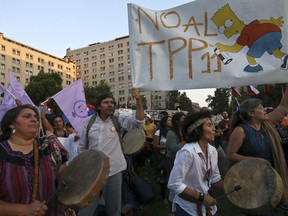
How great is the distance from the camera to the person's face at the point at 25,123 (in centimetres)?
272

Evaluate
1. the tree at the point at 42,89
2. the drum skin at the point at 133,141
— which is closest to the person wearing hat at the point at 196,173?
the drum skin at the point at 133,141

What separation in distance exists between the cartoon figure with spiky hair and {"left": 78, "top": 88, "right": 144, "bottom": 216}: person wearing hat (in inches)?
50.2

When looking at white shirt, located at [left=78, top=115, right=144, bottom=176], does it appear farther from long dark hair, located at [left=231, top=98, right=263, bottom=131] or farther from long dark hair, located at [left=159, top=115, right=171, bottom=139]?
long dark hair, located at [left=159, top=115, right=171, bottom=139]

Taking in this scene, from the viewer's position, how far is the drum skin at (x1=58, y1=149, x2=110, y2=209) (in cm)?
246

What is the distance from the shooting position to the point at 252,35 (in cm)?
400

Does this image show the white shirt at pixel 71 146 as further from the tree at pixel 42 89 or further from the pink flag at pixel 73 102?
the tree at pixel 42 89

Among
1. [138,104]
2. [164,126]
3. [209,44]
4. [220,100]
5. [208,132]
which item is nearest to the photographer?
[208,132]

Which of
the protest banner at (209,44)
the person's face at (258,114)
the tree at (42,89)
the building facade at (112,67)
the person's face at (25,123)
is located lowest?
the person's face at (258,114)

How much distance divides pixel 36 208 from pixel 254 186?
70.8 inches

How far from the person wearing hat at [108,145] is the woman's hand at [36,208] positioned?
6.16ft

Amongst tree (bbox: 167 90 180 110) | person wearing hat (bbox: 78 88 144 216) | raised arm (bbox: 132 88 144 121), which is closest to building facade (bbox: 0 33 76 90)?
tree (bbox: 167 90 180 110)

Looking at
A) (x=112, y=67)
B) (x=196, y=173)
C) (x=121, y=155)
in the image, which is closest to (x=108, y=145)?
(x=121, y=155)

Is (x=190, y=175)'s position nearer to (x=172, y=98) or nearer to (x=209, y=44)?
(x=209, y=44)

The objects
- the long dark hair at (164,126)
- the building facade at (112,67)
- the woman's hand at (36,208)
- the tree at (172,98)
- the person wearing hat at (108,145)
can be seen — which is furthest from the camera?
the building facade at (112,67)
